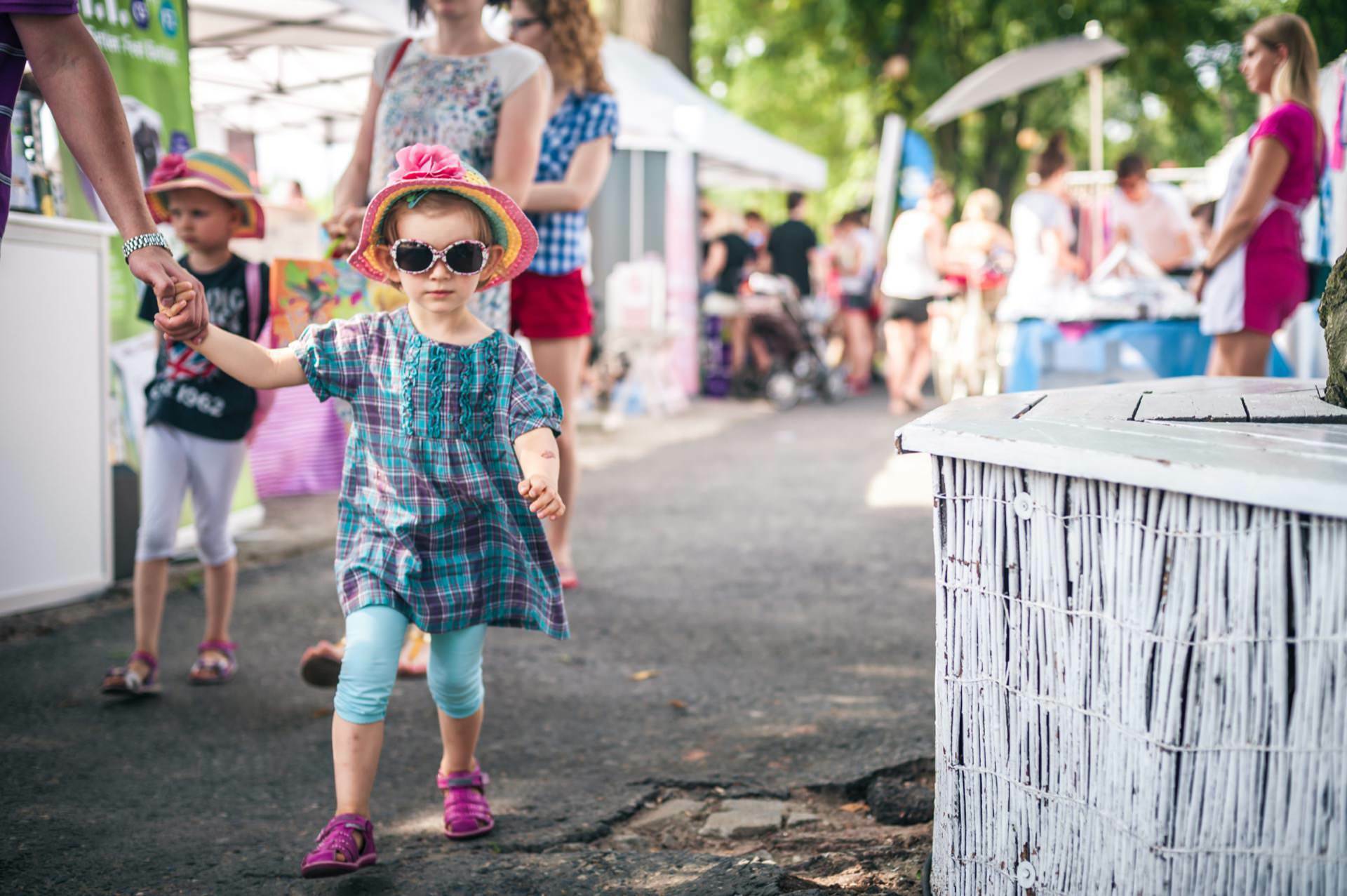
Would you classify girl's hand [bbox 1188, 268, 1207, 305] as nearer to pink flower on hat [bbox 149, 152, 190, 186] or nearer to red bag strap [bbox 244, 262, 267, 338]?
red bag strap [bbox 244, 262, 267, 338]

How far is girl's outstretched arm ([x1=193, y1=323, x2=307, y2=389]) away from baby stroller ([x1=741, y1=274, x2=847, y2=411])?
1102 centimetres

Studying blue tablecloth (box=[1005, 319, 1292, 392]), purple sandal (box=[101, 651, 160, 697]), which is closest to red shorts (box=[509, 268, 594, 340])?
purple sandal (box=[101, 651, 160, 697])

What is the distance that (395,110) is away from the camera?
3.89m

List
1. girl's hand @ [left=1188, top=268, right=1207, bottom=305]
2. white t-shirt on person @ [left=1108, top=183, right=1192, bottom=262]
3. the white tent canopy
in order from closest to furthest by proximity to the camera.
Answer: girl's hand @ [left=1188, top=268, right=1207, bottom=305] < the white tent canopy < white t-shirt on person @ [left=1108, top=183, right=1192, bottom=262]

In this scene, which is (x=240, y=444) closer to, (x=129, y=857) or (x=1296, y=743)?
(x=129, y=857)

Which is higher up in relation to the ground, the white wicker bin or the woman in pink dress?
the woman in pink dress

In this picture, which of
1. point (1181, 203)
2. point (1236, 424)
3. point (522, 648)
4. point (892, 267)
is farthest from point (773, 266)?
point (1236, 424)

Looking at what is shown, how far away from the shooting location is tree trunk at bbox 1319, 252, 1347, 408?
2.42m

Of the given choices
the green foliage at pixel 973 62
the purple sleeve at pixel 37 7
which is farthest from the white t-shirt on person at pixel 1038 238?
the purple sleeve at pixel 37 7

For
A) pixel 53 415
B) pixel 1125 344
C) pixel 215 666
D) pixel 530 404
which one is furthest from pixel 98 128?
pixel 1125 344

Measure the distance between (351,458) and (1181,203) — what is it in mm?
8617

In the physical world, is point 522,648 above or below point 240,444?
below

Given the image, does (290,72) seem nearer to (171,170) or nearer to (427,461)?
(171,170)

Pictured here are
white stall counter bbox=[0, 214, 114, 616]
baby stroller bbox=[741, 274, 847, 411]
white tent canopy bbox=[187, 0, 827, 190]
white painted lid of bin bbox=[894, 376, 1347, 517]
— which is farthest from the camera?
baby stroller bbox=[741, 274, 847, 411]
